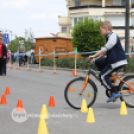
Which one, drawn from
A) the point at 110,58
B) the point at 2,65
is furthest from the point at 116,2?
the point at 110,58

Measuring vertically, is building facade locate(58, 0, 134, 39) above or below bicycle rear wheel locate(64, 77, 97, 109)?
above

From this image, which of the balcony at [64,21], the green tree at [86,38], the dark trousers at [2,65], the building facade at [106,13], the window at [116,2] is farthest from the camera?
the balcony at [64,21]

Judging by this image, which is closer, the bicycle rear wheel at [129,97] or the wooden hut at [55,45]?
the bicycle rear wheel at [129,97]

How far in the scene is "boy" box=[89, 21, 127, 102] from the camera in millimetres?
7559

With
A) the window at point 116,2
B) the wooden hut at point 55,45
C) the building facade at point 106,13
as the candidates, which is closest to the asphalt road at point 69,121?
the wooden hut at point 55,45

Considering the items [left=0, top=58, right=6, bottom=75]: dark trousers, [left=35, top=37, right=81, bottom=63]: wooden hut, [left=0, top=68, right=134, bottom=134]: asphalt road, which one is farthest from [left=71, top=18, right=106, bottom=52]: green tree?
[left=0, top=68, right=134, bottom=134]: asphalt road

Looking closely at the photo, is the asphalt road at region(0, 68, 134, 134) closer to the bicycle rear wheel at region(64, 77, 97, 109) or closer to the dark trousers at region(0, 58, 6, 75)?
the bicycle rear wheel at region(64, 77, 97, 109)

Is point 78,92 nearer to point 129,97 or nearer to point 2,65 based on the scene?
point 129,97

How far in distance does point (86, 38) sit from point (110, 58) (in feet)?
75.9

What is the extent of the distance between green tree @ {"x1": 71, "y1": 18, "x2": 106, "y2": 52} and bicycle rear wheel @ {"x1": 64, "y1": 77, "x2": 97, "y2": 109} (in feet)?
73.7

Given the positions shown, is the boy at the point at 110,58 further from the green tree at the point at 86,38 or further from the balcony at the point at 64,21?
the balcony at the point at 64,21

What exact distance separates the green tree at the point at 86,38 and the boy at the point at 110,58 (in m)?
22.5

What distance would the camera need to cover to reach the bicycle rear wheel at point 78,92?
7730 mm

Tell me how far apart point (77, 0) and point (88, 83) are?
4766cm
